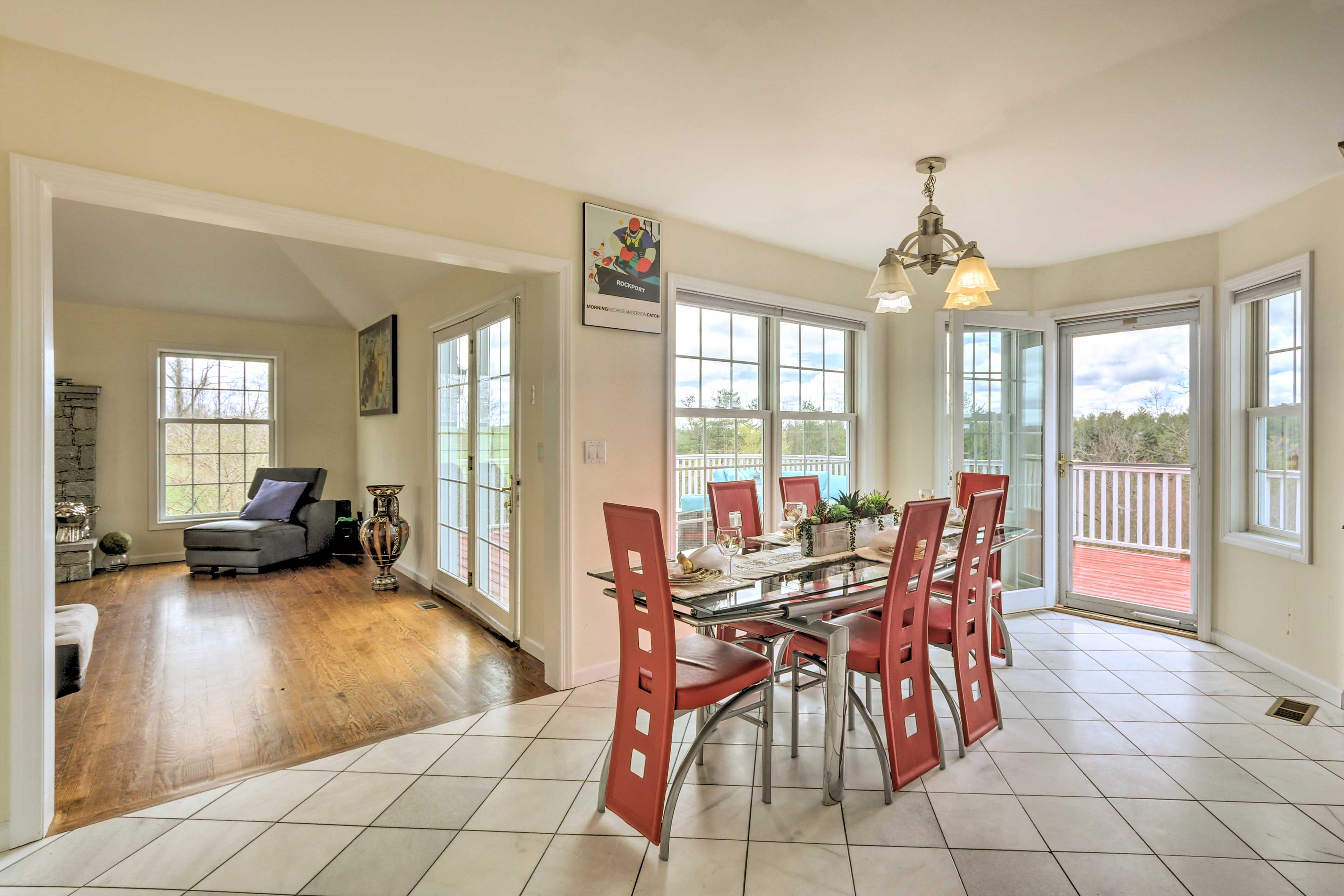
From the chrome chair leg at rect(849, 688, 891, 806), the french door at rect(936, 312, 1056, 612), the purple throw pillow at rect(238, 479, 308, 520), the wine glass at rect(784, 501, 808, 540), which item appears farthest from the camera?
the purple throw pillow at rect(238, 479, 308, 520)

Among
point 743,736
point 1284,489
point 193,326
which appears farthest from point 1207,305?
point 193,326

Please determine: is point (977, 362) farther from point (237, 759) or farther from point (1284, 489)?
point (237, 759)

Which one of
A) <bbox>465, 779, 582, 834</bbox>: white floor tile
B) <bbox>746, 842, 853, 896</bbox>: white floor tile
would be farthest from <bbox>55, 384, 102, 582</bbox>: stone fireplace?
<bbox>746, 842, 853, 896</bbox>: white floor tile

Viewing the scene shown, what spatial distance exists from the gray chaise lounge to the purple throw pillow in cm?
4

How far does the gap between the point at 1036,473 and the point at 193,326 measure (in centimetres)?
754

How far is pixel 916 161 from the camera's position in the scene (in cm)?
271

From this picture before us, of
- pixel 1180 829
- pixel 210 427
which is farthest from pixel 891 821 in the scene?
pixel 210 427

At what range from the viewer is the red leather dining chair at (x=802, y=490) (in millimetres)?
3279

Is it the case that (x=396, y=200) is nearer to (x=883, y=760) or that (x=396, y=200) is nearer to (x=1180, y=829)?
(x=883, y=760)

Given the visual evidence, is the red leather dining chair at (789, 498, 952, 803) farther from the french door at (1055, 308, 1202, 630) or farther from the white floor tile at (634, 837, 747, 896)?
the french door at (1055, 308, 1202, 630)

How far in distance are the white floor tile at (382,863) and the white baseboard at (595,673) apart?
1197 millimetres

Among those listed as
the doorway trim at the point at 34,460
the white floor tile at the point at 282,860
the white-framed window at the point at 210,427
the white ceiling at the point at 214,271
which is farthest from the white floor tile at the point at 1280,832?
the white-framed window at the point at 210,427

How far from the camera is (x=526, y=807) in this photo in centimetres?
210

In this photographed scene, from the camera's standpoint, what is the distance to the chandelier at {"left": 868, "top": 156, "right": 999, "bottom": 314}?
2.49 metres
